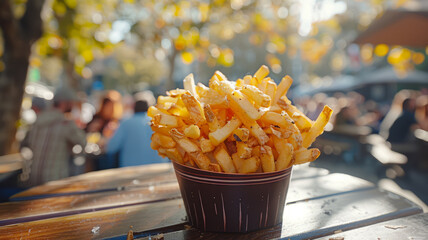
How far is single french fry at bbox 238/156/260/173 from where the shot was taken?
1142mm

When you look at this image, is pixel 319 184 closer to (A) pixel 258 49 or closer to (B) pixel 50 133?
(B) pixel 50 133

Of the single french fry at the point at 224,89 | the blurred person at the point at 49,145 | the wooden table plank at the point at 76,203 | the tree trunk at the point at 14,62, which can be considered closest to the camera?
the single french fry at the point at 224,89

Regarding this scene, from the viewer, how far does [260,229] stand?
131cm

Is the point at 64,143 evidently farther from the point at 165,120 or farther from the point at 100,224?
the point at 165,120

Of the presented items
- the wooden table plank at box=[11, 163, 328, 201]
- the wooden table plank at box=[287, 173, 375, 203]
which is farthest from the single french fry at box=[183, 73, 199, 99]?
the wooden table plank at box=[11, 163, 328, 201]

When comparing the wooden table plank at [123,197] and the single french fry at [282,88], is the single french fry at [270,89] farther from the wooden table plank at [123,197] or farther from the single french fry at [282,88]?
the wooden table plank at [123,197]

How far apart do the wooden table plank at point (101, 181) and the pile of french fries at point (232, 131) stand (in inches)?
36.2

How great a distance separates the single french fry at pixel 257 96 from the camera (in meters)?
1.21

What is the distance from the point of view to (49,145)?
3564mm

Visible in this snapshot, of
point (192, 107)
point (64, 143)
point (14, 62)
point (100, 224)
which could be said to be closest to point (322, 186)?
point (192, 107)

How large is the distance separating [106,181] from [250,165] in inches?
55.8

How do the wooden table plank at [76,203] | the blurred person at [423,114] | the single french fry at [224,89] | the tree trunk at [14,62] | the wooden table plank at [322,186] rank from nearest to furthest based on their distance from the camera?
Answer: the single french fry at [224,89] → the wooden table plank at [76,203] → the wooden table plank at [322,186] → the tree trunk at [14,62] → the blurred person at [423,114]

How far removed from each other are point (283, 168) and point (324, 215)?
50 centimetres

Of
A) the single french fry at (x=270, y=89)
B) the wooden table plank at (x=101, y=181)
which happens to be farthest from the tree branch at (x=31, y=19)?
the single french fry at (x=270, y=89)
